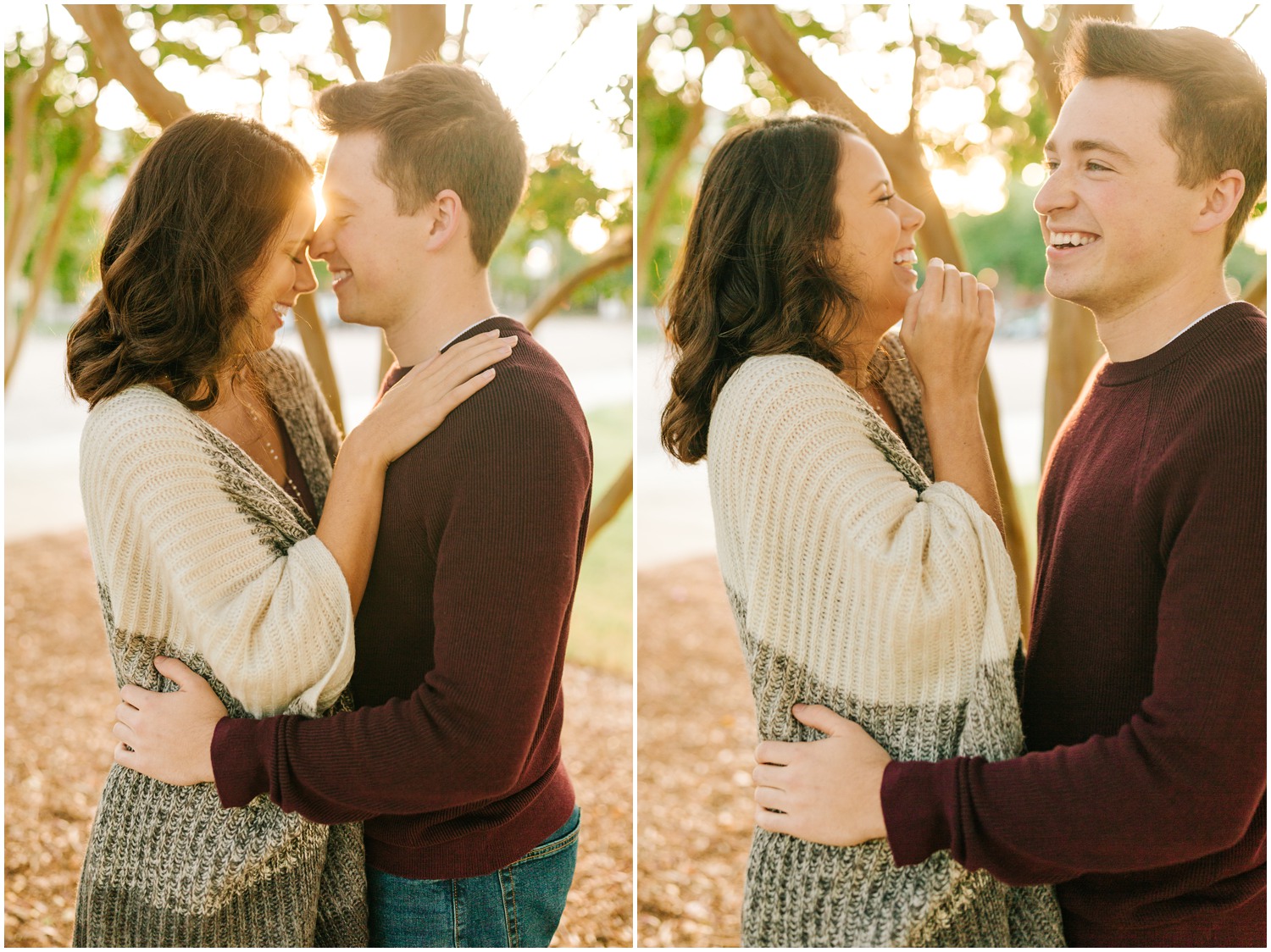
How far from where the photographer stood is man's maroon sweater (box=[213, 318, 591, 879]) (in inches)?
64.9

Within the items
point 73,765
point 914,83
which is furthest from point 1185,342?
point 73,765

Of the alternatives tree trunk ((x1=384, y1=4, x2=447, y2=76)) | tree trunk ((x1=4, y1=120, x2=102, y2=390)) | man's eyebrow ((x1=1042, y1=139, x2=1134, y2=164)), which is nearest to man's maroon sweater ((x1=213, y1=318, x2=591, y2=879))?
man's eyebrow ((x1=1042, y1=139, x2=1134, y2=164))

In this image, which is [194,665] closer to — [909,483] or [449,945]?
[449,945]

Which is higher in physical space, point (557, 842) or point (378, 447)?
point (378, 447)

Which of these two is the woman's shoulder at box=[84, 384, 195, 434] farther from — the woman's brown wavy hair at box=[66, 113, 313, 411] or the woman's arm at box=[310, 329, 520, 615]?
the woman's arm at box=[310, 329, 520, 615]

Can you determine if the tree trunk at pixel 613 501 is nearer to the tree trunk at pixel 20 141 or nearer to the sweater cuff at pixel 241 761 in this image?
the sweater cuff at pixel 241 761

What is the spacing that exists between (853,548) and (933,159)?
3.00 m

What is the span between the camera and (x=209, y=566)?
169cm

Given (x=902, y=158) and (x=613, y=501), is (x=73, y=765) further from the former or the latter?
(x=902, y=158)

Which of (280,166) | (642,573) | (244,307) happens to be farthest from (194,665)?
(642,573)

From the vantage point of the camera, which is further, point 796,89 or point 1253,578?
point 796,89

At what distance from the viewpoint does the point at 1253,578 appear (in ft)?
4.56

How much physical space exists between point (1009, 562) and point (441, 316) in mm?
1158

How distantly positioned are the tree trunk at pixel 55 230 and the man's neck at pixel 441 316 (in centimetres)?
466
